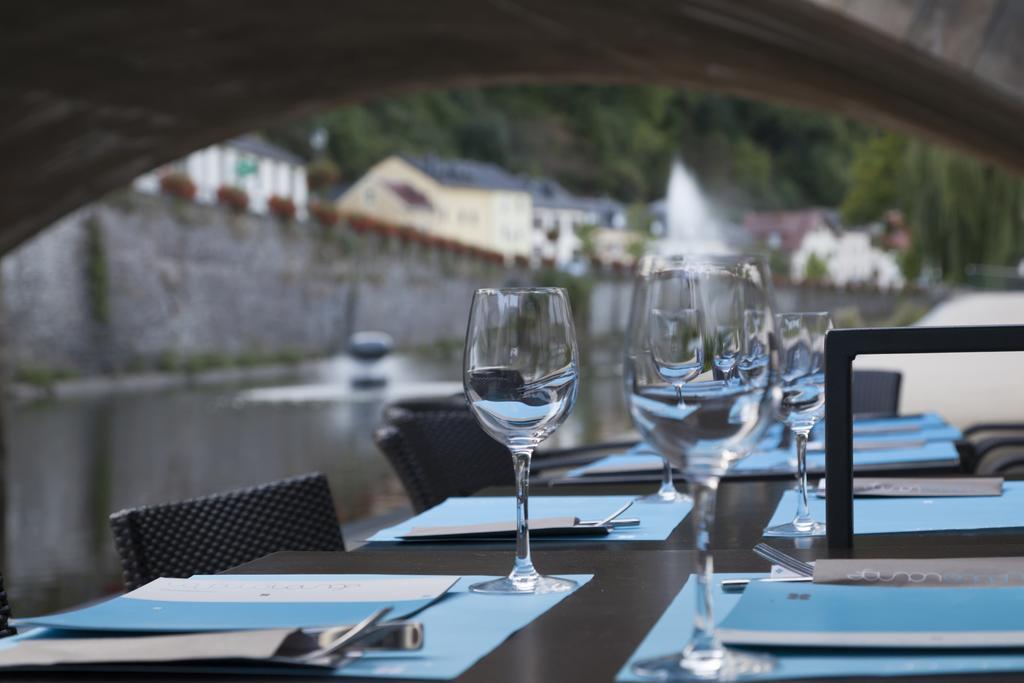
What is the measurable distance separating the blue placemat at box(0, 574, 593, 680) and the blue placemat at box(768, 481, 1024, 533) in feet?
1.17

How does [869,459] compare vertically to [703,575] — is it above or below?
below

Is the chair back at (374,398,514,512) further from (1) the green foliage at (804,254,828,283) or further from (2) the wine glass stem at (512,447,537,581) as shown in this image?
(1) the green foliage at (804,254,828,283)

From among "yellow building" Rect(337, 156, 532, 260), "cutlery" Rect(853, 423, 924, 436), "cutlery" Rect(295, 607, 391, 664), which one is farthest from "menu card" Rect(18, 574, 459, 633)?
"yellow building" Rect(337, 156, 532, 260)

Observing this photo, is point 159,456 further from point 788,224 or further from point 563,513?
point 788,224

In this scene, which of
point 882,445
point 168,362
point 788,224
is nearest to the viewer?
point 882,445

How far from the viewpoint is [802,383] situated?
1.35 m

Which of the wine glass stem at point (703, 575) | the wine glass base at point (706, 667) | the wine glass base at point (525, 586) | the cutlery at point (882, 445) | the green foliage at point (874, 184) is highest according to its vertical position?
the green foliage at point (874, 184)

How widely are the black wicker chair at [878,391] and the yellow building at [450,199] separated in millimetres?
39548

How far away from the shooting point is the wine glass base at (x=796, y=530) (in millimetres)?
1234

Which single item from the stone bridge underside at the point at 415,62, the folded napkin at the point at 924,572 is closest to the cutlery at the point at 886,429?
the folded napkin at the point at 924,572

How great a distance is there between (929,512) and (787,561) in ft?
1.24

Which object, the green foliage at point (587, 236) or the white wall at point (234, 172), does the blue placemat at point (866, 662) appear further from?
the green foliage at point (587, 236)

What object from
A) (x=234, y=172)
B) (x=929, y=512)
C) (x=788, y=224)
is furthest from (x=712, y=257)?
(x=788, y=224)

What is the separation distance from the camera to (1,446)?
10664 millimetres
